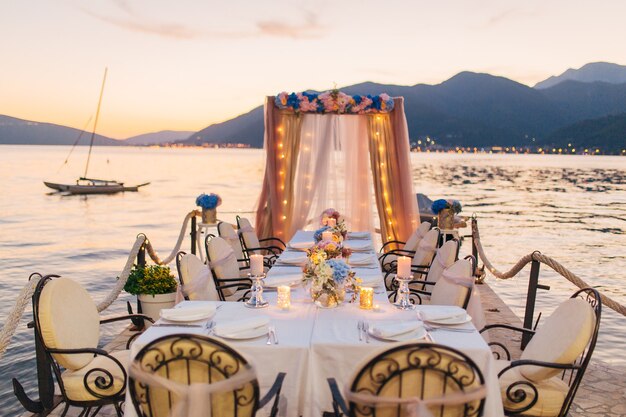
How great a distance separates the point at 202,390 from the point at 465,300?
7.93ft

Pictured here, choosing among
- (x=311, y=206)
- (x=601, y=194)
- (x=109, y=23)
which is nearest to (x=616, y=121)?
(x=601, y=194)

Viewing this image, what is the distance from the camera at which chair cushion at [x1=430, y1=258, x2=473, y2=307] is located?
416 centimetres

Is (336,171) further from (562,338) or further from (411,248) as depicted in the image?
(562,338)

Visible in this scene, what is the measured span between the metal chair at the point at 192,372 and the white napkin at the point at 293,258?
3174 millimetres

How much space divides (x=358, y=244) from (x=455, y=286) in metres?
2.74

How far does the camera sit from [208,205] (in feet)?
27.7

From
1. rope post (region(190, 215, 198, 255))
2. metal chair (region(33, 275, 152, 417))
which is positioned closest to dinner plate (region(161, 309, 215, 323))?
metal chair (region(33, 275, 152, 417))

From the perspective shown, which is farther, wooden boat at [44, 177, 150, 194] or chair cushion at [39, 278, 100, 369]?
wooden boat at [44, 177, 150, 194]

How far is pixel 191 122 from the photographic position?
66000mm

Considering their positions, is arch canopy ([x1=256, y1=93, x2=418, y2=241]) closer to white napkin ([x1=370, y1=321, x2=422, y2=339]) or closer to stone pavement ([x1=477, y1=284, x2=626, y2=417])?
stone pavement ([x1=477, y1=284, x2=626, y2=417])

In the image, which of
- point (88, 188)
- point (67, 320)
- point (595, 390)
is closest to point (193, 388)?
point (67, 320)

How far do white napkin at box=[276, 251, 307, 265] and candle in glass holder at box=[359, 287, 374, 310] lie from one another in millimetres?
1891

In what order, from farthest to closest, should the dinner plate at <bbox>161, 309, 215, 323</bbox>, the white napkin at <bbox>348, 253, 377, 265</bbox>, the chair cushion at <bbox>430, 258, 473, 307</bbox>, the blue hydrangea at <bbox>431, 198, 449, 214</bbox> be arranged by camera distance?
the blue hydrangea at <bbox>431, 198, 449, 214</bbox>, the white napkin at <bbox>348, 253, 377, 265</bbox>, the chair cushion at <bbox>430, 258, 473, 307</bbox>, the dinner plate at <bbox>161, 309, 215, 323</bbox>

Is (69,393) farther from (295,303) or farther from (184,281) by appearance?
(295,303)
